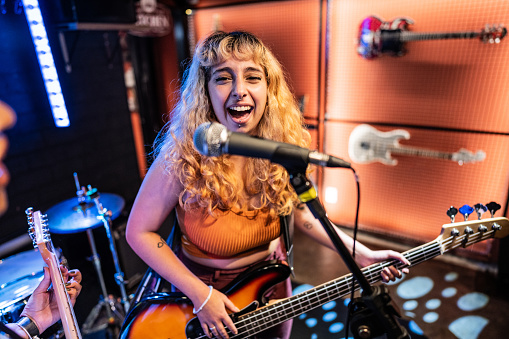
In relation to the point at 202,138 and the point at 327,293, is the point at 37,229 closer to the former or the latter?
the point at 202,138

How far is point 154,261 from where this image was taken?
158cm

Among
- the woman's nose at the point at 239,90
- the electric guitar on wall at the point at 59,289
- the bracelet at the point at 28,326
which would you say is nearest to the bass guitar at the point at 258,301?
the electric guitar on wall at the point at 59,289

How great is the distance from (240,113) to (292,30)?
104 inches

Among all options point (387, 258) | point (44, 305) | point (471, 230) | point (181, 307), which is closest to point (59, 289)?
point (44, 305)

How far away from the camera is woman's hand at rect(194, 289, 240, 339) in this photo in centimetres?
149

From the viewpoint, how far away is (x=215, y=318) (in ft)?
4.88

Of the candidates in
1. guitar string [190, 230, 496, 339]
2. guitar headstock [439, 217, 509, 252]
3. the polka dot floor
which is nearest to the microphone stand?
guitar string [190, 230, 496, 339]

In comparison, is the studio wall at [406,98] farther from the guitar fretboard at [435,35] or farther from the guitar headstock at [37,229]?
the guitar headstock at [37,229]

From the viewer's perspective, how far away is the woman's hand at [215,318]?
149 centimetres

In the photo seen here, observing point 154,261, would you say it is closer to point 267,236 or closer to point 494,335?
point 267,236

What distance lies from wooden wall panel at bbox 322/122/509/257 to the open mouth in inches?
98.0

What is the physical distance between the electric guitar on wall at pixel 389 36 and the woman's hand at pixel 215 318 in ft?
9.34

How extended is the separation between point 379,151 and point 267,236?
2393 millimetres

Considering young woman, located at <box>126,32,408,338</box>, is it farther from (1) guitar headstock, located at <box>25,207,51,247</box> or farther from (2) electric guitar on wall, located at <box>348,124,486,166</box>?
(2) electric guitar on wall, located at <box>348,124,486,166</box>
